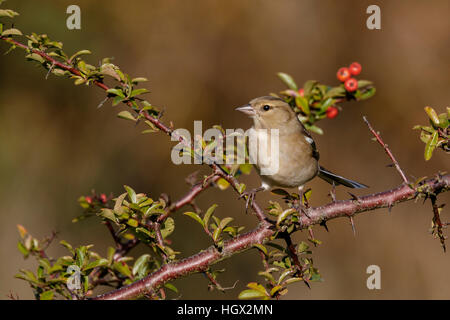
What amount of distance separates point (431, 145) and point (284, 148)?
159 centimetres

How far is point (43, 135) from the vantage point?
521 cm

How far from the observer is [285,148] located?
389cm

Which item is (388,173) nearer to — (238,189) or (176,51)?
(176,51)

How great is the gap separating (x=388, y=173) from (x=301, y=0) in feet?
7.12

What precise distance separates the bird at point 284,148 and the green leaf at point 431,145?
4.25 ft

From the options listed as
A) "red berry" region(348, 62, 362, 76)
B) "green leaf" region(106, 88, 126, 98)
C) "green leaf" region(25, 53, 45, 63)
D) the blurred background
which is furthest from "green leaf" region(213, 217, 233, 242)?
the blurred background

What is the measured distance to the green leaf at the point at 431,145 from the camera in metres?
2.38

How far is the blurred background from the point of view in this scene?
5164 mm

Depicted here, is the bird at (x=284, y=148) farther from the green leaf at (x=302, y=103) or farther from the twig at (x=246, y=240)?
the twig at (x=246, y=240)

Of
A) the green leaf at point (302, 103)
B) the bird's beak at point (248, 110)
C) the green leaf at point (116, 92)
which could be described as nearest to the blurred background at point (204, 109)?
the bird's beak at point (248, 110)

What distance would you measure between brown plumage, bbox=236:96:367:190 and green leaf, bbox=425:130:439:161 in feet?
A: 4.17

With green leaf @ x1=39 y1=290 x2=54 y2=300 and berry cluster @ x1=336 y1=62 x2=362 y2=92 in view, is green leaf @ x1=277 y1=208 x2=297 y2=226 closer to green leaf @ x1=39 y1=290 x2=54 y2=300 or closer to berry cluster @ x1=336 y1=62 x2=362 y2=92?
green leaf @ x1=39 y1=290 x2=54 y2=300

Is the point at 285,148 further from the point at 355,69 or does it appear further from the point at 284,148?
the point at 355,69

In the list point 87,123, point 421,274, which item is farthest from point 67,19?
point 421,274
